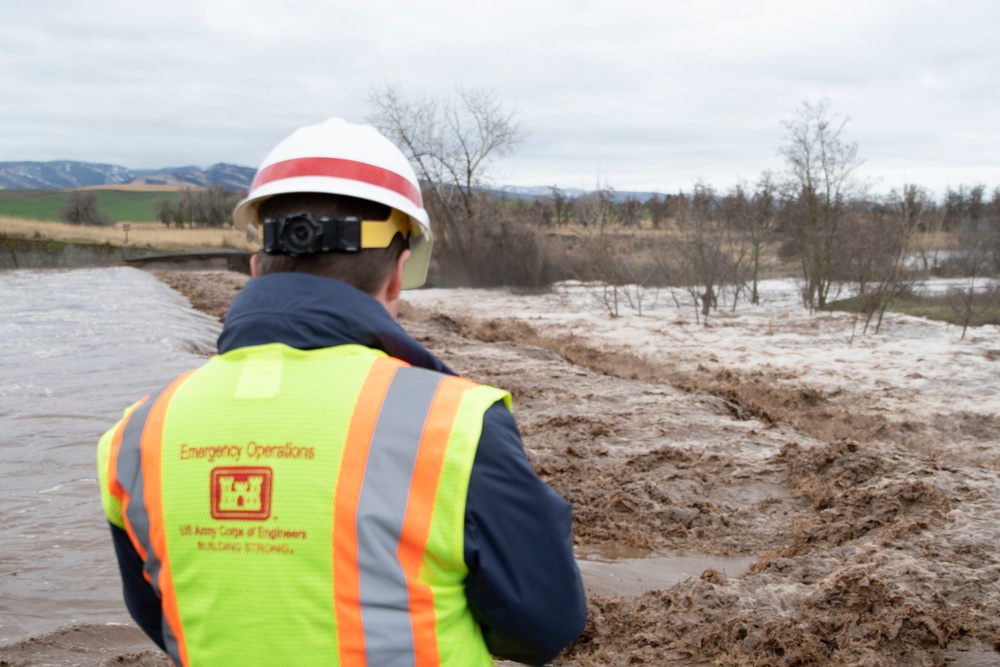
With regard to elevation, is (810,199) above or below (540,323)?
above

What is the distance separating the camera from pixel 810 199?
24.1 meters

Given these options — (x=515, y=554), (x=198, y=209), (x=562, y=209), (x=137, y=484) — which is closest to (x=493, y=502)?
(x=515, y=554)

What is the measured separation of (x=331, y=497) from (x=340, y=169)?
0.73 meters

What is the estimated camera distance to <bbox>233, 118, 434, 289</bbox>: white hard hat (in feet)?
6.12

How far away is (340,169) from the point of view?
1879 mm

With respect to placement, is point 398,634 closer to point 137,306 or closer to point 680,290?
A: point 137,306

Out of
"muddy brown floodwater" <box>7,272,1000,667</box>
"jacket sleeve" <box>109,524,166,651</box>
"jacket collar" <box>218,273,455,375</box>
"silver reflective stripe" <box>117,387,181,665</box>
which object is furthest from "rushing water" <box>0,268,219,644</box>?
"jacket collar" <box>218,273,455,375</box>

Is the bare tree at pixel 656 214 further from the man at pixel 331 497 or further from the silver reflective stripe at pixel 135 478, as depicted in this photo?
the silver reflective stripe at pixel 135 478

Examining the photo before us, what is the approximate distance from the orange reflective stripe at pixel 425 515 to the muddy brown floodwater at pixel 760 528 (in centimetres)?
291

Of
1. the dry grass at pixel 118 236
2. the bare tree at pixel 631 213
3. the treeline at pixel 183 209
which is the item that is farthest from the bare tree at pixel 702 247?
the treeline at pixel 183 209

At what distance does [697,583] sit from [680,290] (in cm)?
2628

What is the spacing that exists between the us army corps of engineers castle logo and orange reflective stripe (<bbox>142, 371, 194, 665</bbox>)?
136mm

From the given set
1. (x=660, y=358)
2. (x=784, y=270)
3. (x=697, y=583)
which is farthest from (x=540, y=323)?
(x=697, y=583)

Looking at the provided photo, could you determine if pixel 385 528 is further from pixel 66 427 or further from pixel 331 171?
pixel 66 427
